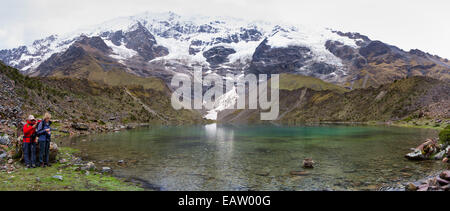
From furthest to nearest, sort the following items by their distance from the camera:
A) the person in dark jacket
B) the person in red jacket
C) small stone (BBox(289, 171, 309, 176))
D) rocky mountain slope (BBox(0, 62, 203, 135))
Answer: rocky mountain slope (BBox(0, 62, 203, 135)) → small stone (BBox(289, 171, 309, 176)) → the person in dark jacket → the person in red jacket

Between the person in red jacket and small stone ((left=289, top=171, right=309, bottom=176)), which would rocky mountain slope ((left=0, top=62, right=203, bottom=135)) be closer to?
the person in red jacket

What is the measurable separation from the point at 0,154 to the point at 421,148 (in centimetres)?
4055

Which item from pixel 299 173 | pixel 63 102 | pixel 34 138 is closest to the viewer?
pixel 34 138

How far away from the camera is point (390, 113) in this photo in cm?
16275

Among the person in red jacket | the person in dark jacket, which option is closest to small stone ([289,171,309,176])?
the person in dark jacket

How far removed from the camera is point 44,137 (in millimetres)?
22094

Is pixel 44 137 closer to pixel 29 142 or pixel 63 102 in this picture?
pixel 29 142

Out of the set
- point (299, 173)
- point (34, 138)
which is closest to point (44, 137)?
point (34, 138)

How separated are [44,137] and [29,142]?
1.05m

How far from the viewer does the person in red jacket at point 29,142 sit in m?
21.5

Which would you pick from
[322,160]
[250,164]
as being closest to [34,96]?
[250,164]

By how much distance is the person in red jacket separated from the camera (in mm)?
21484

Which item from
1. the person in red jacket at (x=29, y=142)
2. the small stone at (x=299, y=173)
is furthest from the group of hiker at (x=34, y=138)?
the small stone at (x=299, y=173)
